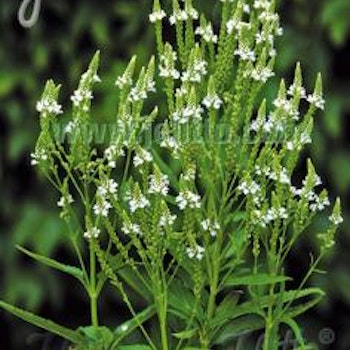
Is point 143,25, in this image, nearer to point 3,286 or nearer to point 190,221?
point 3,286

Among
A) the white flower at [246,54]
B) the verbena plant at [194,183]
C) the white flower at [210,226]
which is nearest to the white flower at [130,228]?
the verbena plant at [194,183]

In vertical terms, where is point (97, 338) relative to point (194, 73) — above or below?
below

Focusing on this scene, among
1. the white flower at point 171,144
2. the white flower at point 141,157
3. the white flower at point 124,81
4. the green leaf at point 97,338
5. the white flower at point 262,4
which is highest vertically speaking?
the white flower at point 262,4

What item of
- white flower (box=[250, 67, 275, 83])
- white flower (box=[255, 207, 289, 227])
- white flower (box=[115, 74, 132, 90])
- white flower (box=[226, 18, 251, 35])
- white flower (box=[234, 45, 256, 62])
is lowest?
white flower (box=[255, 207, 289, 227])

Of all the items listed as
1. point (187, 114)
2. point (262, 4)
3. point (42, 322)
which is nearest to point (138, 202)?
point (187, 114)

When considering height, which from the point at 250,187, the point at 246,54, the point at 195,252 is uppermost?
the point at 246,54

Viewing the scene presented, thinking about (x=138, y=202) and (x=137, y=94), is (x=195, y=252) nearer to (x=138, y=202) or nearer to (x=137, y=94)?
(x=138, y=202)

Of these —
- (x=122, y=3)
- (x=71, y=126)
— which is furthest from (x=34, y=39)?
(x=71, y=126)

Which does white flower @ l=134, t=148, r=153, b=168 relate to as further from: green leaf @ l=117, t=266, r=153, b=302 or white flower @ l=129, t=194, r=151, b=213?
green leaf @ l=117, t=266, r=153, b=302

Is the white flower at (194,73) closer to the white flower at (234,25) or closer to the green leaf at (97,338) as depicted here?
the white flower at (234,25)

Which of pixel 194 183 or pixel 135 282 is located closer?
pixel 194 183

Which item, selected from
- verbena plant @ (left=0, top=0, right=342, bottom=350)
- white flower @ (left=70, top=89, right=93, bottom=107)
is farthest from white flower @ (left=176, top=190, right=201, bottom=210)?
white flower @ (left=70, top=89, right=93, bottom=107)
